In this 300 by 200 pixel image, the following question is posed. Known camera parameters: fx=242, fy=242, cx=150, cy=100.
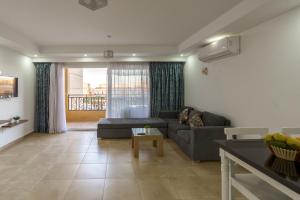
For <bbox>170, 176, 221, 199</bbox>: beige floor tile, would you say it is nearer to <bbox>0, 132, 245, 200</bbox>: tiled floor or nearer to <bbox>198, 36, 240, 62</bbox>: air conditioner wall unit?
<bbox>0, 132, 245, 200</bbox>: tiled floor

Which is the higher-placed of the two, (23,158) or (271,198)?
(271,198)

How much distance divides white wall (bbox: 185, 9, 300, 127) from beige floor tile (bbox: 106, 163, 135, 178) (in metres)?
Answer: 2.06

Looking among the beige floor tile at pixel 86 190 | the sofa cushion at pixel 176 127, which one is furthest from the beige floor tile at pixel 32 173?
the sofa cushion at pixel 176 127

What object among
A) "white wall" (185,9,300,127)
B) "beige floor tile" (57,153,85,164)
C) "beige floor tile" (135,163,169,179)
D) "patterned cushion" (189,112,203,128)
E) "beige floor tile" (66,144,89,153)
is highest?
"white wall" (185,9,300,127)

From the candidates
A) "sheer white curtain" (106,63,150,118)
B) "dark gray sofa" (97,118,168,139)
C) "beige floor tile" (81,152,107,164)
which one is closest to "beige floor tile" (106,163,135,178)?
"beige floor tile" (81,152,107,164)

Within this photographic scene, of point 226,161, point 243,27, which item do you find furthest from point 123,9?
point 226,161

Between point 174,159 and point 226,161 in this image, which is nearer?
point 226,161

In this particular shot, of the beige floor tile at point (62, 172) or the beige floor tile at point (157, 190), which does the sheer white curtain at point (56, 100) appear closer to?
the beige floor tile at point (62, 172)

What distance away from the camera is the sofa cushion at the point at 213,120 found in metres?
4.59

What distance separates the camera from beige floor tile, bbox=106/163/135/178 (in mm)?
3736

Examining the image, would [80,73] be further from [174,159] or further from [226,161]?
[226,161]

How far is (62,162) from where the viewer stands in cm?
438

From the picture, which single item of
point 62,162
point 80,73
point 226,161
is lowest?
point 62,162

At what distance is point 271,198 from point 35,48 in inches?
237
